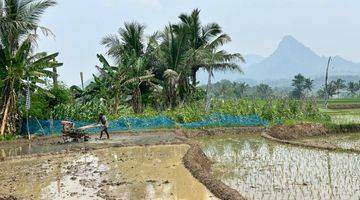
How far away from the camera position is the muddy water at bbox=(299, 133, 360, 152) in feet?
55.6

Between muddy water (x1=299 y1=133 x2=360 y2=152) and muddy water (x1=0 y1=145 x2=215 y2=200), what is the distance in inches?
242

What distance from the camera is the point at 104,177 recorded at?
11.1m

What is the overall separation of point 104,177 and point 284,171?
4.73 m

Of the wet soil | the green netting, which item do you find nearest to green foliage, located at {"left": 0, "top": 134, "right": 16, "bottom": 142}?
the green netting

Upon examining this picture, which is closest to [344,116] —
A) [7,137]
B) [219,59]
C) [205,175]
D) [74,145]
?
[219,59]

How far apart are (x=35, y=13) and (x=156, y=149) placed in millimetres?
10074

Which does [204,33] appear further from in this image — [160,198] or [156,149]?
[160,198]

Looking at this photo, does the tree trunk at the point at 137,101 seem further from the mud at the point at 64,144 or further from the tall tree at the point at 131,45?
the mud at the point at 64,144

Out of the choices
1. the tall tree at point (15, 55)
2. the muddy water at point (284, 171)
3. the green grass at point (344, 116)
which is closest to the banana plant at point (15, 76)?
the tall tree at point (15, 55)

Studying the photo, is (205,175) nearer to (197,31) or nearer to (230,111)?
(230,111)

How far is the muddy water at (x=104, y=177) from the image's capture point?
9352 mm

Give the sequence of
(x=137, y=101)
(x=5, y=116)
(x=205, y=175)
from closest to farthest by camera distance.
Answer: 1. (x=205, y=175)
2. (x=5, y=116)
3. (x=137, y=101)

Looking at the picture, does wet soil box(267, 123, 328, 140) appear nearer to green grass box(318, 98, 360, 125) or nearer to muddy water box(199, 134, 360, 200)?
green grass box(318, 98, 360, 125)

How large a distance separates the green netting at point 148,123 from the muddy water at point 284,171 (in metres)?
5.35
